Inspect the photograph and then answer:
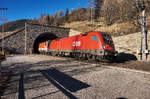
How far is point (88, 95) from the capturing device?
12.8 ft

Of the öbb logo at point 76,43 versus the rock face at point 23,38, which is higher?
the rock face at point 23,38

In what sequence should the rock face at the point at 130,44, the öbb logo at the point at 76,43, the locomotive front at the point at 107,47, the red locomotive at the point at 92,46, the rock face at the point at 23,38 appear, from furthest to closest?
the rock face at the point at 23,38, the rock face at the point at 130,44, the öbb logo at the point at 76,43, the red locomotive at the point at 92,46, the locomotive front at the point at 107,47

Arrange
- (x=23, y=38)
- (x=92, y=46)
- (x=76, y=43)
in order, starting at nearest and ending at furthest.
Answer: (x=92, y=46), (x=76, y=43), (x=23, y=38)

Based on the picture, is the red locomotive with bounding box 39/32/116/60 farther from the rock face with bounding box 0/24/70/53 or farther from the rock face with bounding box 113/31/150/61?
the rock face with bounding box 0/24/70/53

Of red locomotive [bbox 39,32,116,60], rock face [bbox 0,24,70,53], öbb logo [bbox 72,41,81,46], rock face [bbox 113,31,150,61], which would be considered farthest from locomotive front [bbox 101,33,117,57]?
rock face [bbox 0,24,70,53]

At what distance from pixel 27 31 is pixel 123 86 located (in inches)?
1174

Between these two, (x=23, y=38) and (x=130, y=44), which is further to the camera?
(x=23, y=38)

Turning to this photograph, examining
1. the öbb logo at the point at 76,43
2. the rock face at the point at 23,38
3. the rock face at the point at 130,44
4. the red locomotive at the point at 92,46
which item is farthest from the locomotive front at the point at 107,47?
the rock face at the point at 23,38

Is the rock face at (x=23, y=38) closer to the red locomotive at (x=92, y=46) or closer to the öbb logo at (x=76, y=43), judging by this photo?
the red locomotive at (x=92, y=46)

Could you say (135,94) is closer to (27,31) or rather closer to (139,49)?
(139,49)

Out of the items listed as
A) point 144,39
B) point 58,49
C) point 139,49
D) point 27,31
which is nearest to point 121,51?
point 139,49

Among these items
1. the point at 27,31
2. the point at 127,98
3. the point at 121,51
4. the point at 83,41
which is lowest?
the point at 127,98

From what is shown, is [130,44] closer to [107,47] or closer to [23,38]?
[107,47]

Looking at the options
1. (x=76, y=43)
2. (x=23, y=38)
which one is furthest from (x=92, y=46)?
(x=23, y=38)
